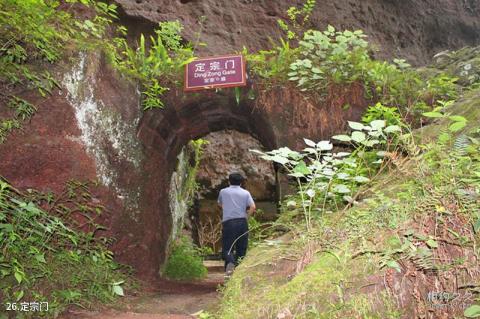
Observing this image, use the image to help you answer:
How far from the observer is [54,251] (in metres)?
4.48

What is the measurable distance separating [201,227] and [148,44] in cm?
657

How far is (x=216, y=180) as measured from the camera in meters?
13.6

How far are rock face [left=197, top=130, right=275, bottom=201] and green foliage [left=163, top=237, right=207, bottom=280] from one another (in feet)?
16.6

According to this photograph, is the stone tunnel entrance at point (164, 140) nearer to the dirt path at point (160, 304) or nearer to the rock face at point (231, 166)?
the dirt path at point (160, 304)

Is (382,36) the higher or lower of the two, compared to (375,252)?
higher

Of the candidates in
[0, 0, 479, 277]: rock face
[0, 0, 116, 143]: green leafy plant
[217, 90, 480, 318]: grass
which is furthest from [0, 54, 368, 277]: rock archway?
[217, 90, 480, 318]: grass

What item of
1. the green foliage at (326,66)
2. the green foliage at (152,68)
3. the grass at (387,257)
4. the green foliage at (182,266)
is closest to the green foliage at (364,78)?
the green foliage at (326,66)

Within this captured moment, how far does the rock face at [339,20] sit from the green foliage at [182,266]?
4325 mm


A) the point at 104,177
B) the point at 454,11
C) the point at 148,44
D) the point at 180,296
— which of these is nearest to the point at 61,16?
the point at 104,177

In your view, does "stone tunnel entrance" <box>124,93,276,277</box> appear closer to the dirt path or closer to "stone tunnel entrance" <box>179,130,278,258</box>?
the dirt path

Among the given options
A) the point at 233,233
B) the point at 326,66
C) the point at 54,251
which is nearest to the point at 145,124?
the point at 233,233

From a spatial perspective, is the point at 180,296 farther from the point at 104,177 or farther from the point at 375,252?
the point at 375,252

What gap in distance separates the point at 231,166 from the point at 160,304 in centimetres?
893

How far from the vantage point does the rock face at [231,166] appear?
44.7 feet
